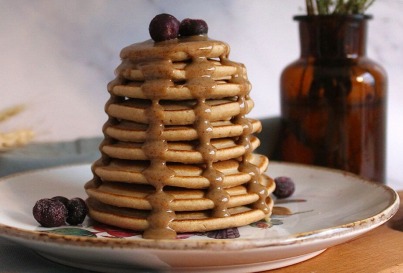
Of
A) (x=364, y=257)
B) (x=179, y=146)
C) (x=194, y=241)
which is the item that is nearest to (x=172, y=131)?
(x=179, y=146)

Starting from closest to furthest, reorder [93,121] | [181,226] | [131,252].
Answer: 1. [131,252]
2. [181,226]
3. [93,121]

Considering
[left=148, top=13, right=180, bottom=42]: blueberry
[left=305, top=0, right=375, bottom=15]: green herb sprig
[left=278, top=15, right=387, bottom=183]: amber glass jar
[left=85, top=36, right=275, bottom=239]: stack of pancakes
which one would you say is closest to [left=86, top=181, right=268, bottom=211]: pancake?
[left=85, top=36, right=275, bottom=239]: stack of pancakes

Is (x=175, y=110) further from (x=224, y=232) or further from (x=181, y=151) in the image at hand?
(x=224, y=232)

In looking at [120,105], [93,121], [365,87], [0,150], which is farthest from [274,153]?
[120,105]

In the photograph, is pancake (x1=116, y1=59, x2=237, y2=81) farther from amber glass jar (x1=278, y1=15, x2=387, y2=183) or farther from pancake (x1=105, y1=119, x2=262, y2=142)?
amber glass jar (x1=278, y1=15, x2=387, y2=183)

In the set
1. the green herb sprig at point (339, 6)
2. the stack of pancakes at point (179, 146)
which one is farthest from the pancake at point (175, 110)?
the green herb sprig at point (339, 6)

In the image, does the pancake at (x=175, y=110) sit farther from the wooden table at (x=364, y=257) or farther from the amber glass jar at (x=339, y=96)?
the amber glass jar at (x=339, y=96)

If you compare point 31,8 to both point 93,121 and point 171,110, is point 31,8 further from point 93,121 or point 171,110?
point 171,110
